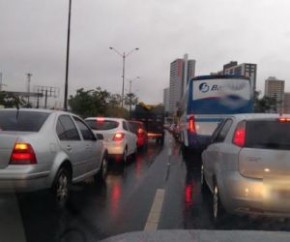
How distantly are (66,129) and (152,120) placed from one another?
29031mm

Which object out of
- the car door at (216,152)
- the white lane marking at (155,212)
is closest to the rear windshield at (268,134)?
the car door at (216,152)

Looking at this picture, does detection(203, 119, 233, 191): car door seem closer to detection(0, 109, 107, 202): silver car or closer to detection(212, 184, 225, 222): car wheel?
detection(212, 184, 225, 222): car wheel

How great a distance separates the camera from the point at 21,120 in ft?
Result: 29.1

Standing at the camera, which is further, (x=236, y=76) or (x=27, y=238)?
(x=236, y=76)

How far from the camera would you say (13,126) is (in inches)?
345

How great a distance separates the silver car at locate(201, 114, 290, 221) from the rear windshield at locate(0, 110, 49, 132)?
3.00 metres

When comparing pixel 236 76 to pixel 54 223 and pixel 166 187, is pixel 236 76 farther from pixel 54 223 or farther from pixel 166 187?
pixel 54 223

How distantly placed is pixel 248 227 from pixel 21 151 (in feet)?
11.2

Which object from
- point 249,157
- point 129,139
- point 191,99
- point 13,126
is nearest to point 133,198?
point 13,126

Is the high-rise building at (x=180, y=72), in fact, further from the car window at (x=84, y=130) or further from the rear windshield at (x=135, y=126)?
the car window at (x=84, y=130)

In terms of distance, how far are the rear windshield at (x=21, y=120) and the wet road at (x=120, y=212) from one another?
1074 mm

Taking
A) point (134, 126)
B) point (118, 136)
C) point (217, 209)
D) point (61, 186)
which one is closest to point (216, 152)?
point (217, 209)

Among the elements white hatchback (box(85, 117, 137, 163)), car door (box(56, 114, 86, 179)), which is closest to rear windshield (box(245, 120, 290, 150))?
car door (box(56, 114, 86, 179))

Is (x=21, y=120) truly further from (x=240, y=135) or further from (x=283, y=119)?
(x=283, y=119)
